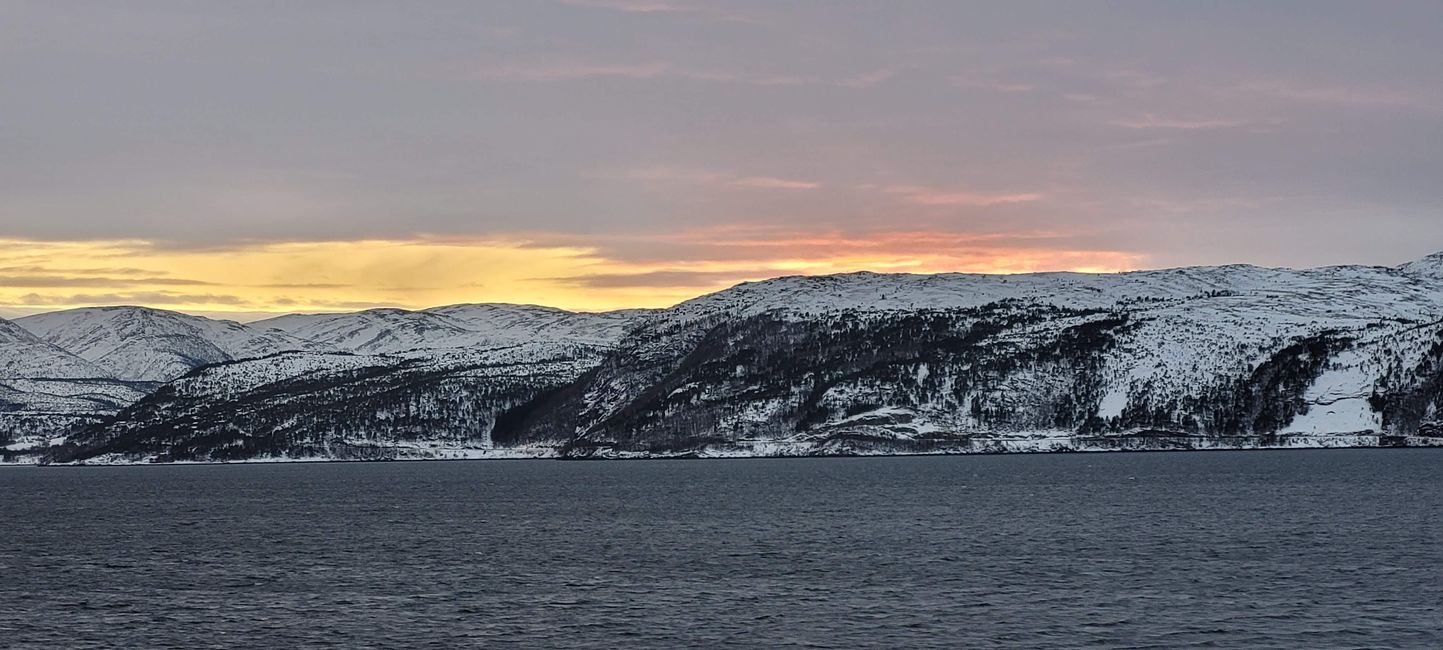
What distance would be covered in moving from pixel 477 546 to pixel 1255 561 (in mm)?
70562

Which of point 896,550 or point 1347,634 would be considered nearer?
point 1347,634

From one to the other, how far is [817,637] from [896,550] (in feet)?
168

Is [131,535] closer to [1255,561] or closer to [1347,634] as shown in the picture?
[1255,561]

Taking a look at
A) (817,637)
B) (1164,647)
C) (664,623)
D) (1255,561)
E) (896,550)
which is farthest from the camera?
(896,550)

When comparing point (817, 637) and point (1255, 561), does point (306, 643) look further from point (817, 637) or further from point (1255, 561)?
point (1255, 561)

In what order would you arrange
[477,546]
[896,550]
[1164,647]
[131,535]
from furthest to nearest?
[131,535], [477,546], [896,550], [1164,647]

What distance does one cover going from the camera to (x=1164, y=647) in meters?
82.6

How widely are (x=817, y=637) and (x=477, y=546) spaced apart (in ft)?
218

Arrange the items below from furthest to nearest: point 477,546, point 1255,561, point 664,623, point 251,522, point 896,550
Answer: point 251,522
point 477,546
point 896,550
point 1255,561
point 664,623

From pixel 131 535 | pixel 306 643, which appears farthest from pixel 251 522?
pixel 306 643

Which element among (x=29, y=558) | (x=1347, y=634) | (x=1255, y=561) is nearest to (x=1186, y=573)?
(x=1255, y=561)

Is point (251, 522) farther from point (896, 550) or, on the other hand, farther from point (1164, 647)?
point (1164, 647)

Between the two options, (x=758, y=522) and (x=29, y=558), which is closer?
(x=29, y=558)

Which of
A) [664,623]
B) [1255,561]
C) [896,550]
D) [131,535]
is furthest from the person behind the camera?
[131,535]
